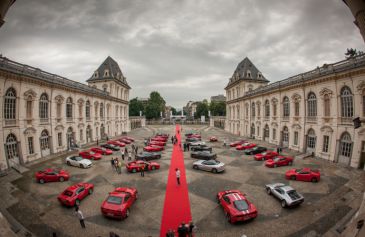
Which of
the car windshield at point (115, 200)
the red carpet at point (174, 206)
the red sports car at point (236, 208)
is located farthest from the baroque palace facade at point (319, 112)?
the car windshield at point (115, 200)

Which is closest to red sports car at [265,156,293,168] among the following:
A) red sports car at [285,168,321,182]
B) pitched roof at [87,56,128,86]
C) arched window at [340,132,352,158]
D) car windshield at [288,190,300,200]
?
red sports car at [285,168,321,182]

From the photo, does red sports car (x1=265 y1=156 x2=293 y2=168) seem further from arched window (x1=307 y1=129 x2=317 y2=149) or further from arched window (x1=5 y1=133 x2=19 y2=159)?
arched window (x1=5 y1=133 x2=19 y2=159)

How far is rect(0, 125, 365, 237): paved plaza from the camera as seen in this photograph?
33.4ft

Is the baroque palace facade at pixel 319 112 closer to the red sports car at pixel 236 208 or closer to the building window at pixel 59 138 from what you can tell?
the red sports car at pixel 236 208

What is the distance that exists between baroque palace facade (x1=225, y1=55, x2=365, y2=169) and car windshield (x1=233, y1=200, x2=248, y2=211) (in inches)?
651

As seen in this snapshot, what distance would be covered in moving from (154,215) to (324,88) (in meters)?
25.6

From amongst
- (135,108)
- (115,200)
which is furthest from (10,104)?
(135,108)

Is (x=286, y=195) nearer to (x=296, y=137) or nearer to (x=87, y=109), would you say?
(x=296, y=137)

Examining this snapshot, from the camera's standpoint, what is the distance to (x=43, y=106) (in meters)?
25.7

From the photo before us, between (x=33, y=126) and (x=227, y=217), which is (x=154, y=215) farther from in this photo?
(x=33, y=126)

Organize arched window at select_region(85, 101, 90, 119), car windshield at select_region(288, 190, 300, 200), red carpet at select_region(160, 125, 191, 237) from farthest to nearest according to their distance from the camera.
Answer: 1. arched window at select_region(85, 101, 90, 119)
2. car windshield at select_region(288, 190, 300, 200)
3. red carpet at select_region(160, 125, 191, 237)

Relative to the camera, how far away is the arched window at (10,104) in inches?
788

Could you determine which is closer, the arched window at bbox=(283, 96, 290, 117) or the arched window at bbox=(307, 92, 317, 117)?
the arched window at bbox=(307, 92, 317, 117)

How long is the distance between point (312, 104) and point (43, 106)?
3886cm
